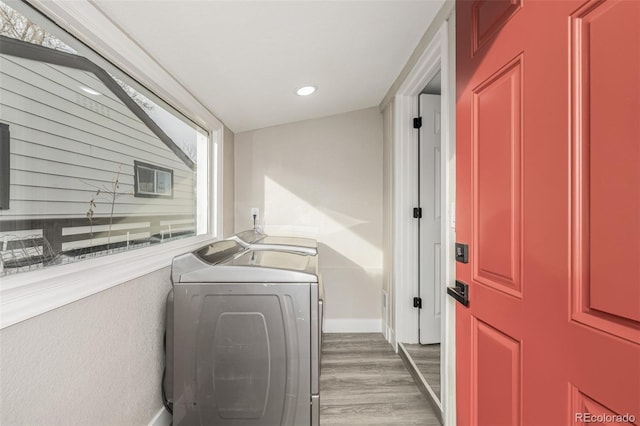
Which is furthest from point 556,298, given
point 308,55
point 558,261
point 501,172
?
point 308,55

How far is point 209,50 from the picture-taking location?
1.51 metres

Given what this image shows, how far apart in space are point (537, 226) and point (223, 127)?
97.1 inches

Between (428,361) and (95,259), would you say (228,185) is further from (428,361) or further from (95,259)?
(428,361)

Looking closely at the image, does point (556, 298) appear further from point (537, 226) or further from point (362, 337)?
point (362, 337)

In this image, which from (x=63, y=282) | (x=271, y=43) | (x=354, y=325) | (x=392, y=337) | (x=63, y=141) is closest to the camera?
(x=63, y=282)

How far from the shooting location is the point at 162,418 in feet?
5.21

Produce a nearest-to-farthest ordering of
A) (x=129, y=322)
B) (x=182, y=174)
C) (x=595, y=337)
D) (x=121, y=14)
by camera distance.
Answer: (x=595, y=337), (x=121, y=14), (x=129, y=322), (x=182, y=174)

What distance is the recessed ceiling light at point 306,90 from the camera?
226 cm

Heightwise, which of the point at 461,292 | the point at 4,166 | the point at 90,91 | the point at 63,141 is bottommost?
the point at 461,292

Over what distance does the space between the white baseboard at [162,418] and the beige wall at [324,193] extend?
5.47ft

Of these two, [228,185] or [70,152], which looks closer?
[70,152]

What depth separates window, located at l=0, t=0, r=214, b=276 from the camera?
906mm

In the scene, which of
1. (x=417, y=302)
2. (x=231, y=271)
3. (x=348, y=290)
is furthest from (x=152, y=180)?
(x=417, y=302)

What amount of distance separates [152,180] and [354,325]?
2274 millimetres
